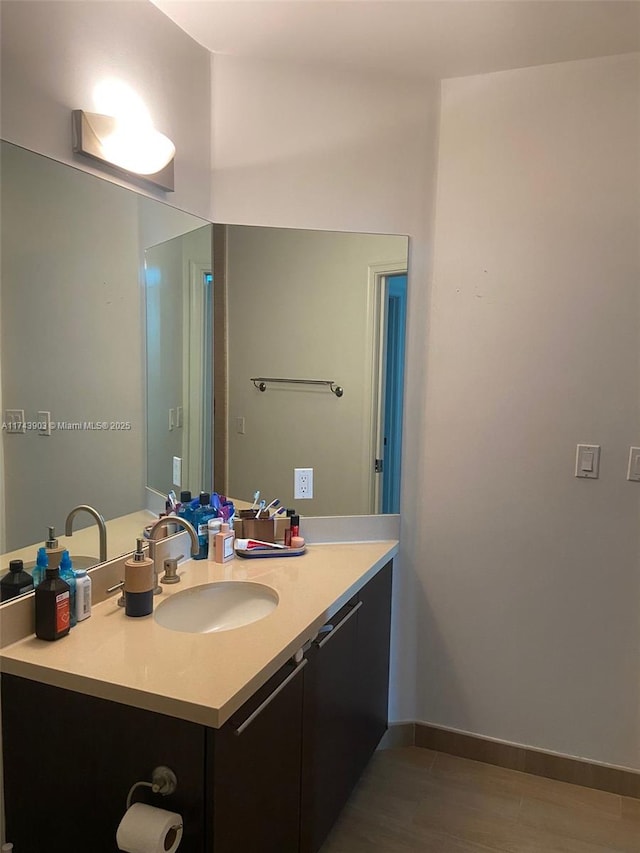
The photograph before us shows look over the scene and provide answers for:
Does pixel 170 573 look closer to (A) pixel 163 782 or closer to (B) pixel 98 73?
(A) pixel 163 782

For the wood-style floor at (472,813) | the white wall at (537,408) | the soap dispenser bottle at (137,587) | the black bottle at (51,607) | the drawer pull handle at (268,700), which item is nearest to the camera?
the drawer pull handle at (268,700)

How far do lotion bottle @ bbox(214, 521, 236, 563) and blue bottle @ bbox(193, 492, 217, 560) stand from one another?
0.15 ft

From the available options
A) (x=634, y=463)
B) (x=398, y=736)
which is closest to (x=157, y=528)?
(x=398, y=736)

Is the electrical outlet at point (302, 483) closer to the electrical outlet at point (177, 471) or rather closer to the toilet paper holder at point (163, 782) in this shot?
the electrical outlet at point (177, 471)

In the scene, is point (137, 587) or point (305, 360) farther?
point (305, 360)

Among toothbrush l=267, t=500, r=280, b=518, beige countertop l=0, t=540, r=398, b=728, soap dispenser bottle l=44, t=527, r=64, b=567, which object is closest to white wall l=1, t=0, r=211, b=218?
soap dispenser bottle l=44, t=527, r=64, b=567

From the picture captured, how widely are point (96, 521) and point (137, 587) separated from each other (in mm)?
243

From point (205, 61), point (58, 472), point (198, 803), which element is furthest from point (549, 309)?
point (198, 803)

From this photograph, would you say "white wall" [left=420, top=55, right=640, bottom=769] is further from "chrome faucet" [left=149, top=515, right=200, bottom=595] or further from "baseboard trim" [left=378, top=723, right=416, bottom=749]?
"chrome faucet" [left=149, top=515, right=200, bottom=595]

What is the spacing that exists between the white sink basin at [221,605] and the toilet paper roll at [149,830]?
1.70ft

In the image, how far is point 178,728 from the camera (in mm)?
1176

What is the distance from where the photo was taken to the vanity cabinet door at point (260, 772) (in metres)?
1.19

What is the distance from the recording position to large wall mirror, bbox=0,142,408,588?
1.42 metres

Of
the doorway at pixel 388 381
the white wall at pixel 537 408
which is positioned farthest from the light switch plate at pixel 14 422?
the white wall at pixel 537 408
